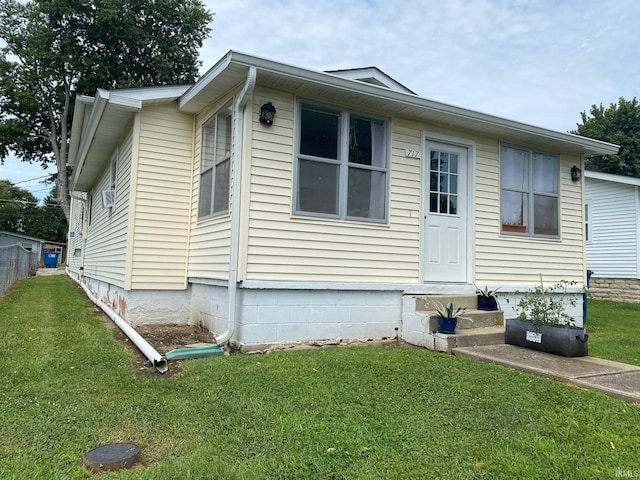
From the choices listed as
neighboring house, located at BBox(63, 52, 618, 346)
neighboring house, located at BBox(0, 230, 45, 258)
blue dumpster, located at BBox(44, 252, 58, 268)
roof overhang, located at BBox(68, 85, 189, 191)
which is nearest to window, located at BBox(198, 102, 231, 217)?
neighboring house, located at BBox(63, 52, 618, 346)

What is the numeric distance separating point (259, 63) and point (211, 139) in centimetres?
178

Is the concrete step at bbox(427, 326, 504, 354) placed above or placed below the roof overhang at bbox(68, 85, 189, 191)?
below

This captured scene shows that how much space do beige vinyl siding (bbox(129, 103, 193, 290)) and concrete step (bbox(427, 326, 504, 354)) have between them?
361 cm

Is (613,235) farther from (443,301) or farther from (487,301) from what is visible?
(443,301)

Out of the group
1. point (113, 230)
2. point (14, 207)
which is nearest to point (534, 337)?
point (113, 230)

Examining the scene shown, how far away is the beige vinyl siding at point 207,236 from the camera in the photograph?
5.39 metres

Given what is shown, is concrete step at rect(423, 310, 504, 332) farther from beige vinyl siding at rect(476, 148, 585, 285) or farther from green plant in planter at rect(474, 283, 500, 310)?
beige vinyl siding at rect(476, 148, 585, 285)

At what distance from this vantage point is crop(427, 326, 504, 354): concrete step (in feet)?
16.8

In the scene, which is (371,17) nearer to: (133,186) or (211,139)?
(211,139)

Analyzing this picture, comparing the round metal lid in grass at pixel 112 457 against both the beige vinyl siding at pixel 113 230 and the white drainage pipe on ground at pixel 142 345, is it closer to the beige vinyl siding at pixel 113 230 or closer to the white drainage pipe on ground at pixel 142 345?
the white drainage pipe on ground at pixel 142 345

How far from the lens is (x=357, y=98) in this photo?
5613 millimetres

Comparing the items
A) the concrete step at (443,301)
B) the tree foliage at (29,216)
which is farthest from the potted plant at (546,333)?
the tree foliage at (29,216)

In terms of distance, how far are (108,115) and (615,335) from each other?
8.02 meters

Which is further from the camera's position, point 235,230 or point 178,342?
point 178,342
